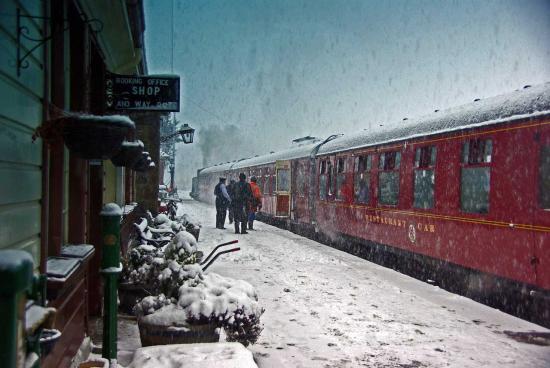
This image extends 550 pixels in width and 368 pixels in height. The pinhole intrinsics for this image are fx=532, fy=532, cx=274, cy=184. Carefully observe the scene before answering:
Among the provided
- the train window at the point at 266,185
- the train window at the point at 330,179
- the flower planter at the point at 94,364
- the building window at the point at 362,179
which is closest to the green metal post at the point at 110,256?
the flower planter at the point at 94,364

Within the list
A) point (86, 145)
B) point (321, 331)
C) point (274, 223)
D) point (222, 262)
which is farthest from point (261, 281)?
point (274, 223)

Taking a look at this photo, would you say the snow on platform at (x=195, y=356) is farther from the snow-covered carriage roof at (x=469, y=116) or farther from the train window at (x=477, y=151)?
the train window at (x=477, y=151)

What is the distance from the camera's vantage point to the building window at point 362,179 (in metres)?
11.4

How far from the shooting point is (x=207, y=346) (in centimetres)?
406

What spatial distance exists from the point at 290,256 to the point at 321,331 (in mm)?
5483

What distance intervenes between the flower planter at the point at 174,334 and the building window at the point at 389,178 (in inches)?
251

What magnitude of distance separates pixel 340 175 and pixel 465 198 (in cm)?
549

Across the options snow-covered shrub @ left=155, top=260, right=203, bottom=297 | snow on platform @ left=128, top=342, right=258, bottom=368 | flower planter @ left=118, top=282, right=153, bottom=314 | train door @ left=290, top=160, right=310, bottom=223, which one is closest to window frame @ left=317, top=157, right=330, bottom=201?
train door @ left=290, top=160, right=310, bottom=223

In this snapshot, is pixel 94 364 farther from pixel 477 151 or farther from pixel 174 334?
pixel 477 151

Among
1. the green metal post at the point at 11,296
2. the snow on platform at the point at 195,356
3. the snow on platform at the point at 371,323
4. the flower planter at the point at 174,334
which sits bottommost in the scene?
the snow on platform at the point at 371,323

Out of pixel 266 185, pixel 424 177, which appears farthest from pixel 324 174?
pixel 266 185

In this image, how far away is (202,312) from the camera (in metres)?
4.26

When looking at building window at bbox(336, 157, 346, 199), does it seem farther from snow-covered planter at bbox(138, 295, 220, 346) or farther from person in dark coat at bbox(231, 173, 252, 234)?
snow-covered planter at bbox(138, 295, 220, 346)

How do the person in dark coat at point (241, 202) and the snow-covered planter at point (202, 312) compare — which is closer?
the snow-covered planter at point (202, 312)
